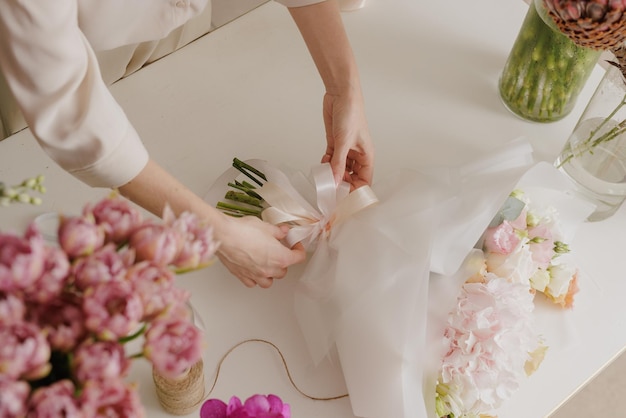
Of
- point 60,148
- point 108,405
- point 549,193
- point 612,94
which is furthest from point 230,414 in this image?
point 612,94

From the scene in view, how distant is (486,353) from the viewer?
903mm

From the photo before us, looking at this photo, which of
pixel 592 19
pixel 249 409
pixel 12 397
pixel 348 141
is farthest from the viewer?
pixel 348 141

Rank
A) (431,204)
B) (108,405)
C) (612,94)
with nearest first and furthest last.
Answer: (108,405), (431,204), (612,94)

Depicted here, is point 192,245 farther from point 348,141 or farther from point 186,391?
point 348,141

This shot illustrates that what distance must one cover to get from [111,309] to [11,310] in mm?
58

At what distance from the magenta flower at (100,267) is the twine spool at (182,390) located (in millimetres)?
427

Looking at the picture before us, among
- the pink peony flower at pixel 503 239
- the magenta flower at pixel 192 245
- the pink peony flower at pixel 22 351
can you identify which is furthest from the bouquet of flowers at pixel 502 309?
the pink peony flower at pixel 22 351

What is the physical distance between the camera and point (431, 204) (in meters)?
0.97

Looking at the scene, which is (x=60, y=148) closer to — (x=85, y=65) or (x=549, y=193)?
(x=85, y=65)

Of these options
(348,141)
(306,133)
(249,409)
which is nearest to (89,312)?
(249,409)

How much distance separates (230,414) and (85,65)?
450 mm

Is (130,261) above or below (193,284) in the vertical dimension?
above

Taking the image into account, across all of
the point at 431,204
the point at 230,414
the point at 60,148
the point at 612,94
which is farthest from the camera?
the point at 612,94

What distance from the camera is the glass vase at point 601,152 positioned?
110 centimetres
